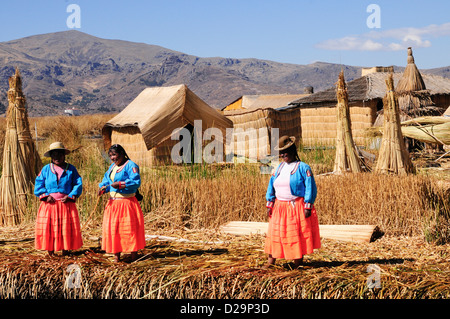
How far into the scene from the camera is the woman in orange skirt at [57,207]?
5.38 m

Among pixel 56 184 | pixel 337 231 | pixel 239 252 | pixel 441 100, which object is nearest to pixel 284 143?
pixel 239 252

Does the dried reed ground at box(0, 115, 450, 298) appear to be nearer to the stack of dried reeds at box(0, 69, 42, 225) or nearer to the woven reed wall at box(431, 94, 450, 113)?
the stack of dried reeds at box(0, 69, 42, 225)

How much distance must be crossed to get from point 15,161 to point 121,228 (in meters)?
3.28

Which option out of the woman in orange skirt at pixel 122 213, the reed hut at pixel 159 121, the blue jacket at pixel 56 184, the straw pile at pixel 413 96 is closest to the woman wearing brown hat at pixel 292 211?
the woman in orange skirt at pixel 122 213

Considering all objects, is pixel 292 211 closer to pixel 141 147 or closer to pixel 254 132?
pixel 141 147

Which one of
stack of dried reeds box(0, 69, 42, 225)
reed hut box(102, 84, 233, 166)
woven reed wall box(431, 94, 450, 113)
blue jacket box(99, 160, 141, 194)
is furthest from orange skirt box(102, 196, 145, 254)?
woven reed wall box(431, 94, 450, 113)

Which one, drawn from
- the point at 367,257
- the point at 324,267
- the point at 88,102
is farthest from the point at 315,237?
the point at 88,102

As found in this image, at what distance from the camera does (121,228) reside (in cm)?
513

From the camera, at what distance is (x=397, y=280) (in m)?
4.50

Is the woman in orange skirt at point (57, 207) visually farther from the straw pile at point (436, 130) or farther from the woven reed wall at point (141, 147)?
the woven reed wall at point (141, 147)

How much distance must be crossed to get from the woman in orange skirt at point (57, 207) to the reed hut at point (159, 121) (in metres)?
6.02

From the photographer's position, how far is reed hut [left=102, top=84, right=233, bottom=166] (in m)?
11.6

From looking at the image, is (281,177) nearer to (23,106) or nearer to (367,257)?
(367,257)

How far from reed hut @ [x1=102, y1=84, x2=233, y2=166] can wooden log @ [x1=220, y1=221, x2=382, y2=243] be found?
5.17 meters
